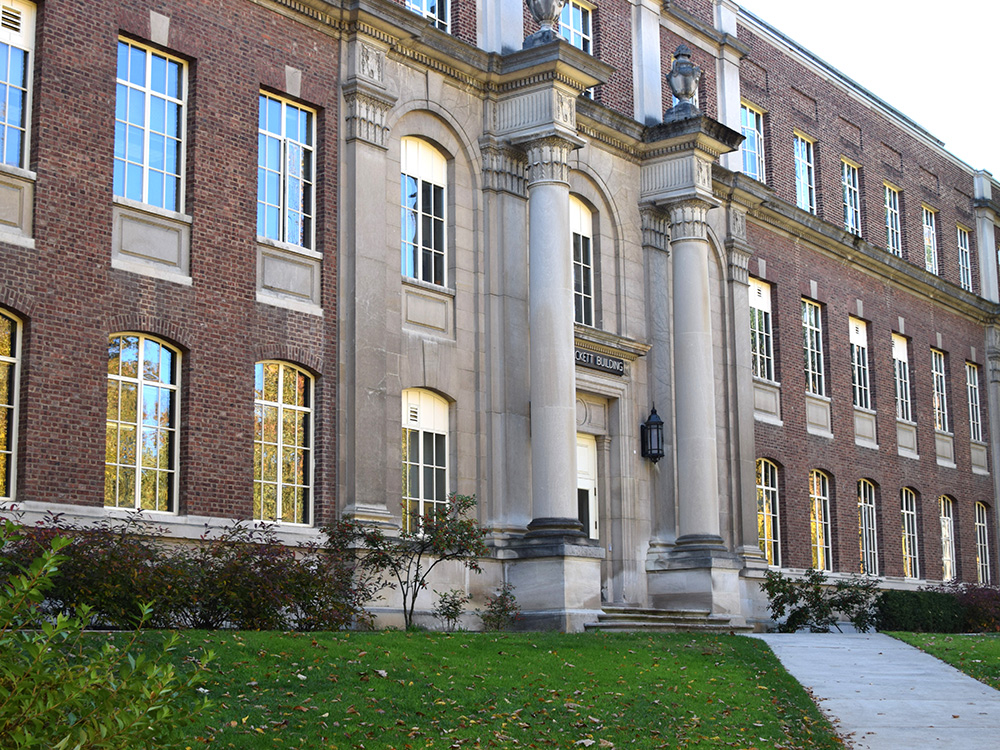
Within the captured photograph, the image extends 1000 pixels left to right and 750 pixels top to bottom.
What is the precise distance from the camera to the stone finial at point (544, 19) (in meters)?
22.7

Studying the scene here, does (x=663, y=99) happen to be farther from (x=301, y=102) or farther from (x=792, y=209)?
(x=301, y=102)

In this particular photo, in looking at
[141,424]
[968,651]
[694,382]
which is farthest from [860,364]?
[141,424]

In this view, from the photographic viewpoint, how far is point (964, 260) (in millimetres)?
42125

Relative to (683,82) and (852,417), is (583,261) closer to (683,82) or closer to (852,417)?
(683,82)

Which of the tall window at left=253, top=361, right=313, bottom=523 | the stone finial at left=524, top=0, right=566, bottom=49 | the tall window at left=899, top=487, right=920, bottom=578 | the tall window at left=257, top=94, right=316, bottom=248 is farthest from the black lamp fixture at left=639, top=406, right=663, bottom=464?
the tall window at left=899, top=487, right=920, bottom=578

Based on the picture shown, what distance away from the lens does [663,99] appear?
28.0 m

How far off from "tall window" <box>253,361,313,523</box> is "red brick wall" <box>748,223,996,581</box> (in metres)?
13.7

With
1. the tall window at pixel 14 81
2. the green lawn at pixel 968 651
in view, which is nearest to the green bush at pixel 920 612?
the green lawn at pixel 968 651

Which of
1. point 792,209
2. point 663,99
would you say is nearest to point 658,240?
point 663,99

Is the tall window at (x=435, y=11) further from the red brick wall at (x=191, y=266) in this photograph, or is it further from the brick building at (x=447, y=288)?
the red brick wall at (x=191, y=266)

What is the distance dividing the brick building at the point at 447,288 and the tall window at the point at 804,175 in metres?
Answer: 0.11

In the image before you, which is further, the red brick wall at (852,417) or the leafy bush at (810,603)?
the red brick wall at (852,417)

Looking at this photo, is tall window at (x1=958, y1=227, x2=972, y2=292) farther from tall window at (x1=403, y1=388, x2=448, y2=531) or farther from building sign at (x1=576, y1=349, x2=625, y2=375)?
tall window at (x1=403, y1=388, x2=448, y2=531)

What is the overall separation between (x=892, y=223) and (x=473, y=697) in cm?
2887
